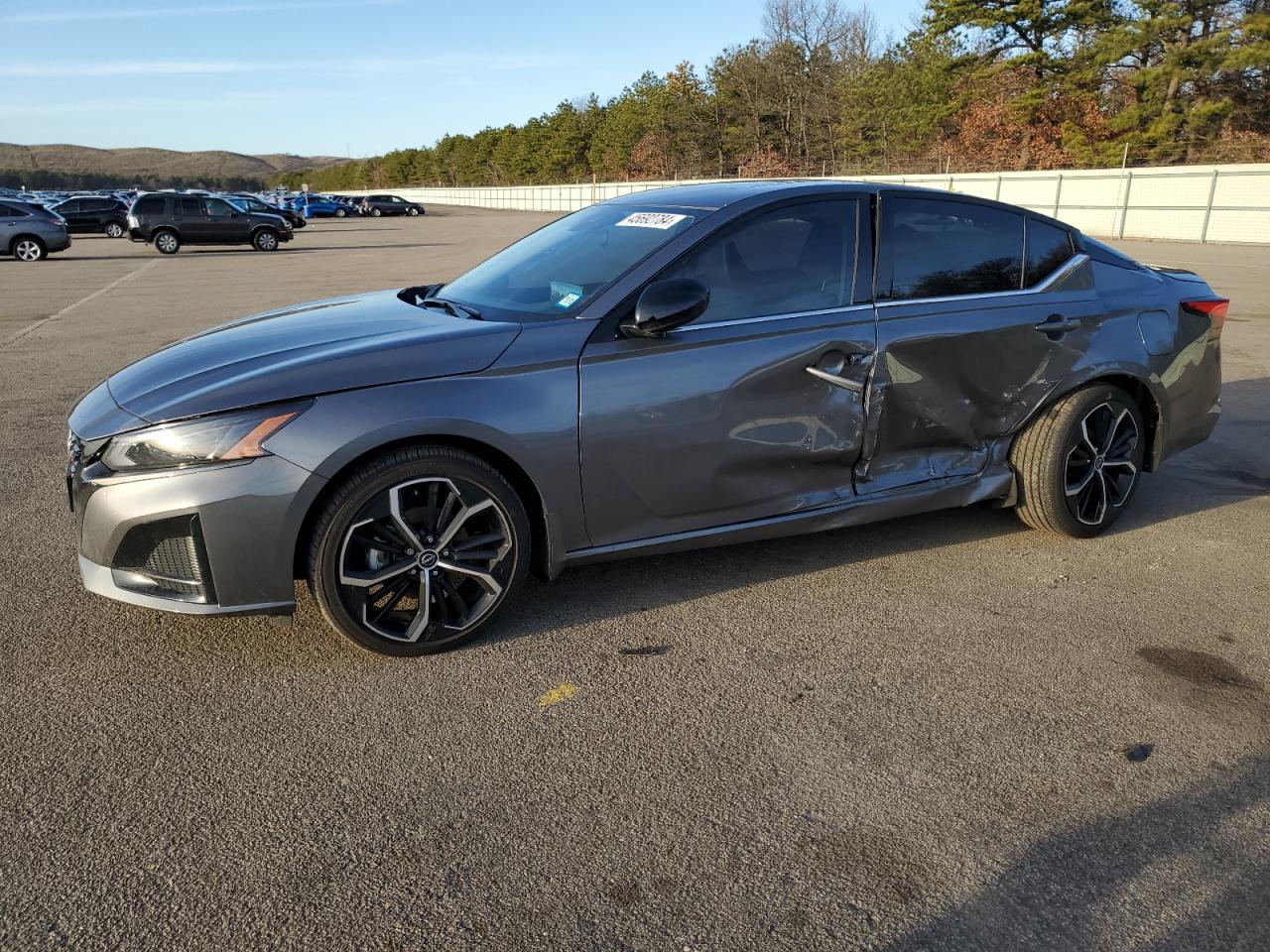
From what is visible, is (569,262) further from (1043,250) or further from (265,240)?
(265,240)

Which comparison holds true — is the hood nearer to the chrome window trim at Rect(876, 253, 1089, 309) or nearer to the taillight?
the chrome window trim at Rect(876, 253, 1089, 309)

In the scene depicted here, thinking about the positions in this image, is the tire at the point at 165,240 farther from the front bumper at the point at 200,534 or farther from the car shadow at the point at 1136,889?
the car shadow at the point at 1136,889

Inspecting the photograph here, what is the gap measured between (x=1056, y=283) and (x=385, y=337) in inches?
118

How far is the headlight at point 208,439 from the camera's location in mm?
3055

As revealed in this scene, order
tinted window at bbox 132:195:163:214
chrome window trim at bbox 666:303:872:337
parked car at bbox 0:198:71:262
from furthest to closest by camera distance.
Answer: tinted window at bbox 132:195:163:214, parked car at bbox 0:198:71:262, chrome window trim at bbox 666:303:872:337

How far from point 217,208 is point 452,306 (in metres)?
28.6

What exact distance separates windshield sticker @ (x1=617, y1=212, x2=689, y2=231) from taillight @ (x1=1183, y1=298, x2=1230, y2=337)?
2.69 metres

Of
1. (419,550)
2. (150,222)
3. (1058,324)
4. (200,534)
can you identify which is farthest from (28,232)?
(1058,324)

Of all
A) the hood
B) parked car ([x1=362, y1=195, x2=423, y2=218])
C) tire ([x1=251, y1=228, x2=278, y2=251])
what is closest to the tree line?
parked car ([x1=362, y1=195, x2=423, y2=218])

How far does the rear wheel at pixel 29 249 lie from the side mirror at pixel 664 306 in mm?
26527

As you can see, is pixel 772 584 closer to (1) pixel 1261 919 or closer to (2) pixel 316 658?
(2) pixel 316 658

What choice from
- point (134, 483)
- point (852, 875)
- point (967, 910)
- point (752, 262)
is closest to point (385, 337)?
point (134, 483)

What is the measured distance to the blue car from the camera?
2462 inches

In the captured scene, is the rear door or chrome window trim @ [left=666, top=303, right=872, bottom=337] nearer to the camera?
chrome window trim @ [left=666, top=303, right=872, bottom=337]
